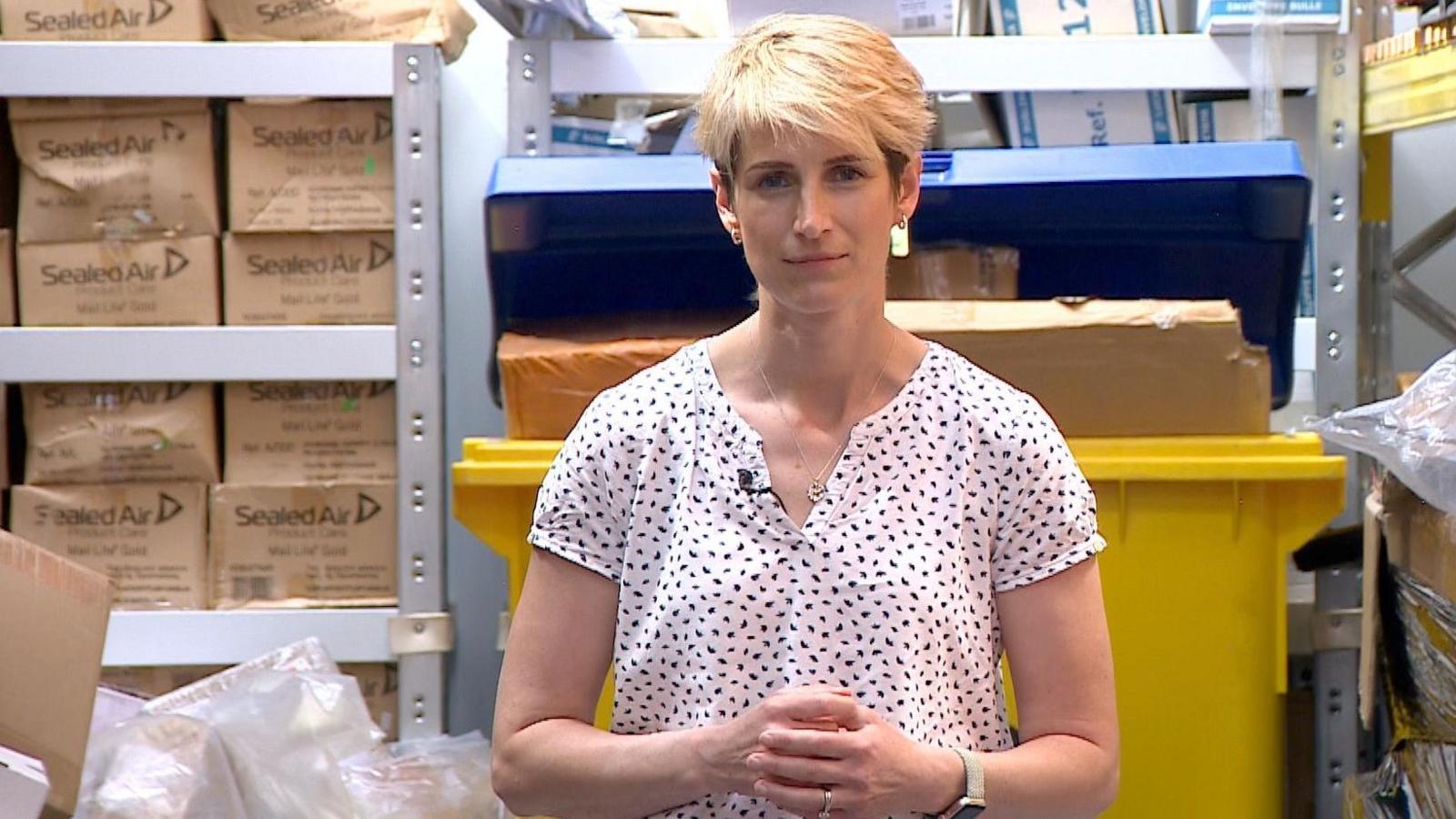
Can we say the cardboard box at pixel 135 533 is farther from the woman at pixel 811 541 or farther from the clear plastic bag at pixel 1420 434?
the clear plastic bag at pixel 1420 434

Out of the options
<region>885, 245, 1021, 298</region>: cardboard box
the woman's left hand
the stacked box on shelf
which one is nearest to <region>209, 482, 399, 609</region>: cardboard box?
the stacked box on shelf

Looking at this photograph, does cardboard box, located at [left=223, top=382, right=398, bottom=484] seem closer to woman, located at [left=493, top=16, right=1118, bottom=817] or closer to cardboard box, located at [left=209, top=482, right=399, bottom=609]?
cardboard box, located at [left=209, top=482, right=399, bottom=609]

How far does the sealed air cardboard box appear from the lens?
2.02 m

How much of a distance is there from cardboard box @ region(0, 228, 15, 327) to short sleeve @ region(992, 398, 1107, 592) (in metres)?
1.40

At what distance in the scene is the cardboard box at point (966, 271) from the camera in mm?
1855

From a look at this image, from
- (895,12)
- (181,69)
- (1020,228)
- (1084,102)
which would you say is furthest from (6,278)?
(1084,102)

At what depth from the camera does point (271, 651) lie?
2076mm

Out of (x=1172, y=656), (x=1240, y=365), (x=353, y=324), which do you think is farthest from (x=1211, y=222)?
(x=353, y=324)

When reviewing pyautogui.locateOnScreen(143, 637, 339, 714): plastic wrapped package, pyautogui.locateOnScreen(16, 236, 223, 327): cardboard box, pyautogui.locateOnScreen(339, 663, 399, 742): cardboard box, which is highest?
pyautogui.locateOnScreen(16, 236, 223, 327): cardboard box

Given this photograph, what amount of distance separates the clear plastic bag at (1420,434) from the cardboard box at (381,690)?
1.20 metres

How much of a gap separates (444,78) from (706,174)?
0.78 m

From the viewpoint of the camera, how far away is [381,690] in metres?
Result: 2.16

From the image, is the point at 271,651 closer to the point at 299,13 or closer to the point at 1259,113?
the point at 299,13

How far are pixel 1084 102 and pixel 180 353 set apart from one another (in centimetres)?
116
